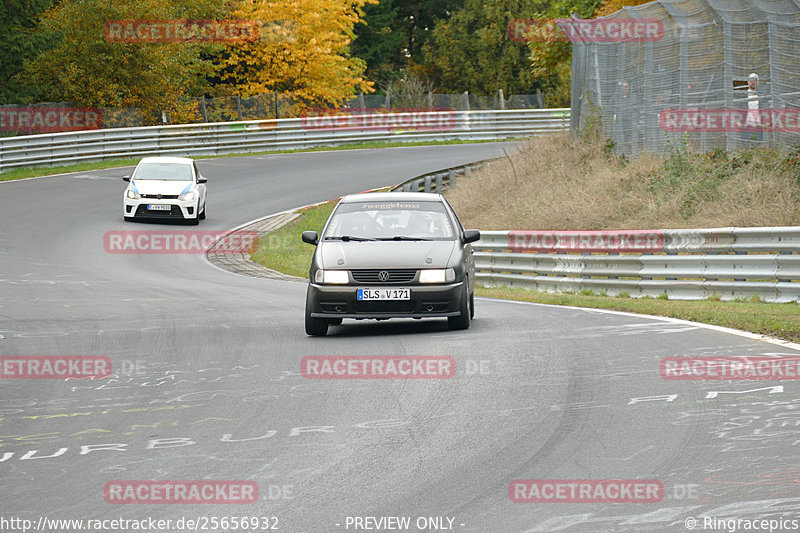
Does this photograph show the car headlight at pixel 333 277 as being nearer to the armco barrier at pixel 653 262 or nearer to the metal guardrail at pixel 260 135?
the armco barrier at pixel 653 262

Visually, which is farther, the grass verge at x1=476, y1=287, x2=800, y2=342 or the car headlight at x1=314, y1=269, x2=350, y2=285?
the car headlight at x1=314, y1=269, x2=350, y2=285

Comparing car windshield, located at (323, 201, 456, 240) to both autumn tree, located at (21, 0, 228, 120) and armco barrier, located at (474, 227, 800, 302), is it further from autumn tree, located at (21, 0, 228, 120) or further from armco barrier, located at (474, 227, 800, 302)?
autumn tree, located at (21, 0, 228, 120)

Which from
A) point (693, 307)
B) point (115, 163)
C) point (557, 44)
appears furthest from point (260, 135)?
point (693, 307)

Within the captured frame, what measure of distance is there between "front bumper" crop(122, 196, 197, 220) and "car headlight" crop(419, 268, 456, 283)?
1719cm

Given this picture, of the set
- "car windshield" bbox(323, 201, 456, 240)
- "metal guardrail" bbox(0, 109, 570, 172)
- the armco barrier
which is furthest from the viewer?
"metal guardrail" bbox(0, 109, 570, 172)

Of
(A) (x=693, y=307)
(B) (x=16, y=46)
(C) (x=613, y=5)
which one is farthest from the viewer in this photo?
(B) (x=16, y=46)

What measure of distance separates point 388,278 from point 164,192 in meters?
17.3

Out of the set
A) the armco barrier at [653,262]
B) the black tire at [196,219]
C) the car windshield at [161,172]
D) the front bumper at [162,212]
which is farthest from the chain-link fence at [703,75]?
the car windshield at [161,172]

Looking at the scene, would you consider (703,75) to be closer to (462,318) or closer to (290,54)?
(462,318)

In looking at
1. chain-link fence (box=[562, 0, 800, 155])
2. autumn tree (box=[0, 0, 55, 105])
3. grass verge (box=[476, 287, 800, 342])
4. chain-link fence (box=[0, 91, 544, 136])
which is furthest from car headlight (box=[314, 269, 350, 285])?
autumn tree (box=[0, 0, 55, 105])

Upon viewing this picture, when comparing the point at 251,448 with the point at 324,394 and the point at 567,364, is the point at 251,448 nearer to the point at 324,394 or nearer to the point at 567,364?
the point at 324,394

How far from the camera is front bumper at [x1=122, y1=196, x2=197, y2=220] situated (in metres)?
28.8

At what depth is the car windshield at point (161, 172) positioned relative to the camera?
29.3 meters

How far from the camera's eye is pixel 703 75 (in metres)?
24.1
